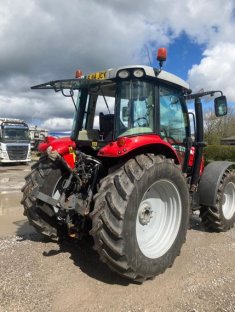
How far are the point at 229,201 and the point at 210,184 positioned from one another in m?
0.91

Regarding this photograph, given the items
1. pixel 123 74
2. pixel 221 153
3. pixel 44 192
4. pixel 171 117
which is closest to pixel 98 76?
pixel 123 74

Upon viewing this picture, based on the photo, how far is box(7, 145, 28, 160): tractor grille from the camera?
21459mm

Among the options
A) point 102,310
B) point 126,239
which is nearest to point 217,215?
point 126,239

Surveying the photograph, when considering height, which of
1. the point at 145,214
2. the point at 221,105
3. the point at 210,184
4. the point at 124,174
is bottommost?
the point at 145,214

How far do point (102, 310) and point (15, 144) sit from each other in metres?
19.5

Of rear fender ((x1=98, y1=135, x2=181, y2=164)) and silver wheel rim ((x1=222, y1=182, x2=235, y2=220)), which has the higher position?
rear fender ((x1=98, y1=135, x2=181, y2=164))

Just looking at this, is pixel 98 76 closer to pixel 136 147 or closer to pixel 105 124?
pixel 105 124

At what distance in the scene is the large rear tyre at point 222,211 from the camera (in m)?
5.83

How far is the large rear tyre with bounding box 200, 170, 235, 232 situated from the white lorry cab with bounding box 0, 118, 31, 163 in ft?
56.7

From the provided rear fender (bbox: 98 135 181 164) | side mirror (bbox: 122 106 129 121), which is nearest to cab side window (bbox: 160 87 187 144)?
rear fender (bbox: 98 135 181 164)

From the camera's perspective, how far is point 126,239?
3.70 m

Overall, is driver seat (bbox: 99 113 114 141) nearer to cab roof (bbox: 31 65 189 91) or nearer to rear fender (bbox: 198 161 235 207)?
cab roof (bbox: 31 65 189 91)

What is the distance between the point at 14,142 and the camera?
21875mm

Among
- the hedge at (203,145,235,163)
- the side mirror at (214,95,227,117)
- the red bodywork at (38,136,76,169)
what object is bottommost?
the hedge at (203,145,235,163)
